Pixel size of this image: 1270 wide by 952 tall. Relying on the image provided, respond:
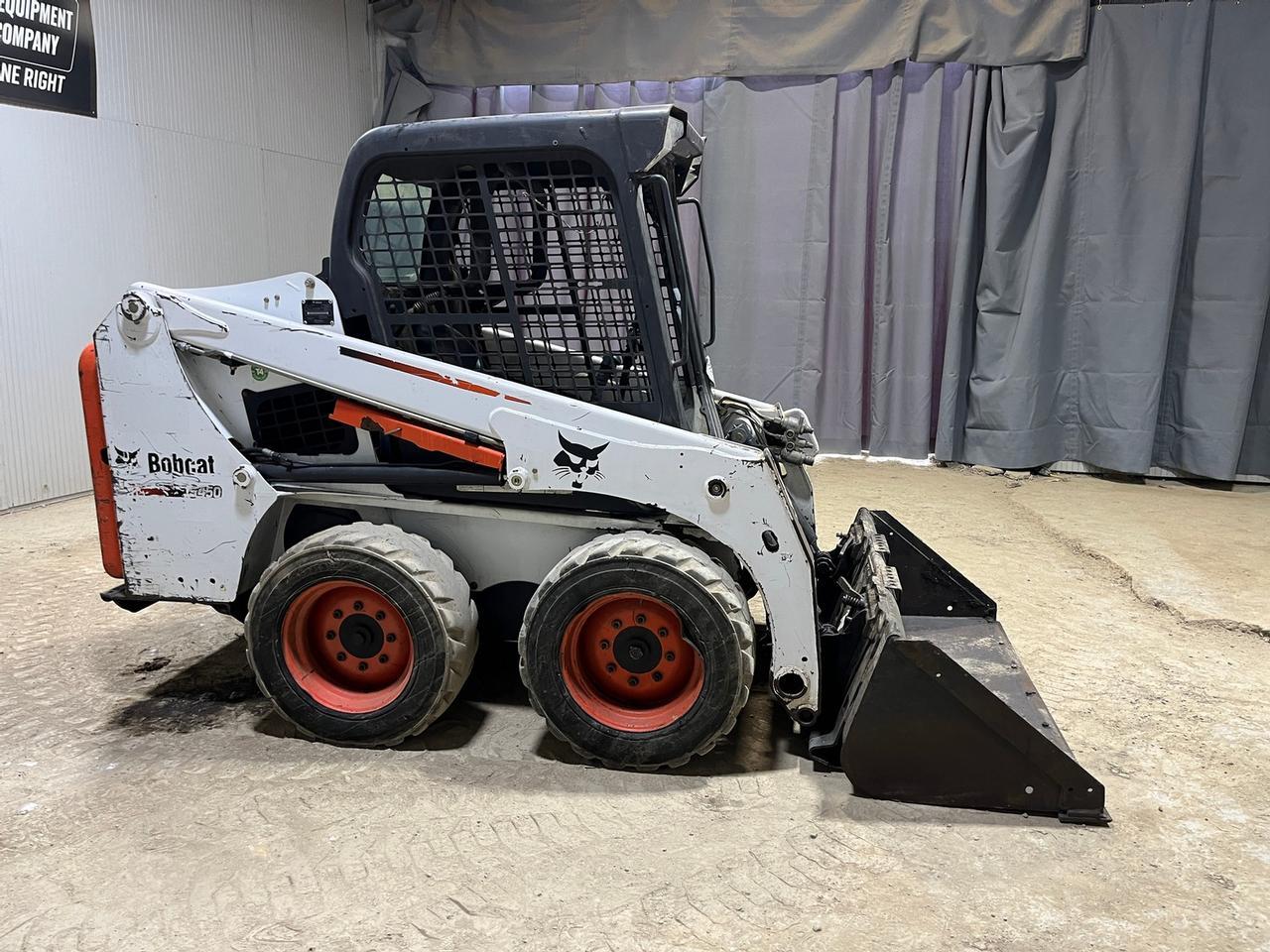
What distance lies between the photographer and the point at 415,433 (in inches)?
113

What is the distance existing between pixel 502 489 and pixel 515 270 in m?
0.63

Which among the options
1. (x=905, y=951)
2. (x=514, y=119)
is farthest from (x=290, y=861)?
(x=514, y=119)

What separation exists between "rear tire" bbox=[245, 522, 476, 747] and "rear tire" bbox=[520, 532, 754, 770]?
0.82 feet

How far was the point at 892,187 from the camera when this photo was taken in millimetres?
7211

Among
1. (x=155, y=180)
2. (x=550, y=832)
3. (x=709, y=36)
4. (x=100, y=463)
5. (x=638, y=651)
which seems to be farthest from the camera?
(x=709, y=36)

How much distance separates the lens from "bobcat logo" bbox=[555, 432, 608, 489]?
9.11ft

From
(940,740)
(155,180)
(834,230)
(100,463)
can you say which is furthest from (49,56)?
(940,740)

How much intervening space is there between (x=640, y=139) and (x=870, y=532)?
62.1 inches

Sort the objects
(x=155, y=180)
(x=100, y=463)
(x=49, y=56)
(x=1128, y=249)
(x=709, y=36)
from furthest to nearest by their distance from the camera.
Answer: (x=709, y=36), (x=1128, y=249), (x=155, y=180), (x=49, y=56), (x=100, y=463)

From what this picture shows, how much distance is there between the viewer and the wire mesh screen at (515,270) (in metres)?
2.87

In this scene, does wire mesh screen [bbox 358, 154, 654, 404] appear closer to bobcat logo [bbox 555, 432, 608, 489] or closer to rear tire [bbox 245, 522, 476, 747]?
bobcat logo [bbox 555, 432, 608, 489]

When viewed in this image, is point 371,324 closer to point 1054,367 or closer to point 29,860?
point 29,860

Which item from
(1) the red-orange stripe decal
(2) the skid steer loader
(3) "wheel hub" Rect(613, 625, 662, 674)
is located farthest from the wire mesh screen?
(3) "wheel hub" Rect(613, 625, 662, 674)

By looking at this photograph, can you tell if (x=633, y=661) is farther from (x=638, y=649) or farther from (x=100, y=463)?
(x=100, y=463)
